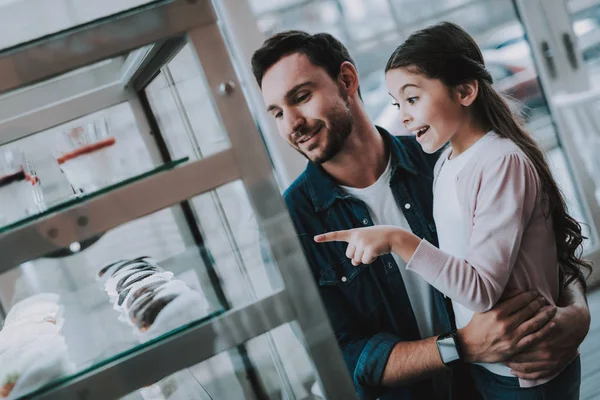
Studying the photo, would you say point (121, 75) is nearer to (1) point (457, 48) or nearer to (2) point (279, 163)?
(1) point (457, 48)

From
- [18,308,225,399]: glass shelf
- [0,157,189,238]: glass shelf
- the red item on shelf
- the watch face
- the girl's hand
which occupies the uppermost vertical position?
the red item on shelf

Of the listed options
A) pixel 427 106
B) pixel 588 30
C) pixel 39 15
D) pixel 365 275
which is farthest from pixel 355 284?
pixel 588 30

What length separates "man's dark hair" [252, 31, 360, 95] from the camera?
1476mm

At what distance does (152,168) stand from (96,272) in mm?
345

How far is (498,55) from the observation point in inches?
102

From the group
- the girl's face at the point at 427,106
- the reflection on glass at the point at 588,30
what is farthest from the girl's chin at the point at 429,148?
the reflection on glass at the point at 588,30

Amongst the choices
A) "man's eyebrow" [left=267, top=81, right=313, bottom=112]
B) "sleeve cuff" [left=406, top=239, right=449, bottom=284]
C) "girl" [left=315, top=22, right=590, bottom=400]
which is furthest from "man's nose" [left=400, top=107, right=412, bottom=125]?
"sleeve cuff" [left=406, top=239, right=449, bottom=284]

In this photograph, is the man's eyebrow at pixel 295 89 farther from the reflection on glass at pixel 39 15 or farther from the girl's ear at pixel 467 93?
the reflection on glass at pixel 39 15

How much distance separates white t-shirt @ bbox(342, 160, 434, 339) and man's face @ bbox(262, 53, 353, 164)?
126 millimetres

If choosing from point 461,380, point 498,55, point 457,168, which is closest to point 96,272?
point 457,168

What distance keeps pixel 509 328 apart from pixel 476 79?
0.58 m

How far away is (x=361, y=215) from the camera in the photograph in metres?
1.48

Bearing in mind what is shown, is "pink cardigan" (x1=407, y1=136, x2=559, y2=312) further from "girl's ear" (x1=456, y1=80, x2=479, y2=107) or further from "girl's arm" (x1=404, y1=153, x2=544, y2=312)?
"girl's ear" (x1=456, y1=80, x2=479, y2=107)

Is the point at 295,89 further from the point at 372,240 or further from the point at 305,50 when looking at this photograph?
the point at 372,240
